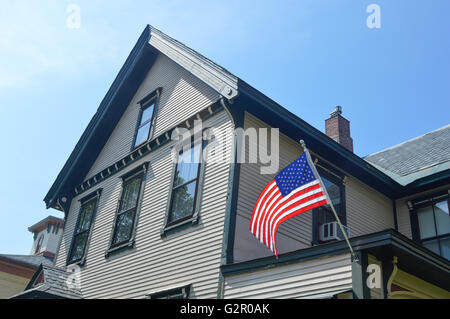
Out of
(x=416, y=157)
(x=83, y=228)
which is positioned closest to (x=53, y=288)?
(x=83, y=228)

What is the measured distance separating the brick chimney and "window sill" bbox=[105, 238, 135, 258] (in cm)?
922

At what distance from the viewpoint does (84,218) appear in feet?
50.6

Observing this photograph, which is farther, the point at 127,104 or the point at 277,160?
the point at 127,104

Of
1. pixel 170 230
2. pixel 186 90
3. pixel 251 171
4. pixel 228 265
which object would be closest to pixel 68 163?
pixel 186 90

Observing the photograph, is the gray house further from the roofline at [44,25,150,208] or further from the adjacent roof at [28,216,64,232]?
the adjacent roof at [28,216,64,232]

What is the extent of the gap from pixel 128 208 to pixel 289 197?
647cm

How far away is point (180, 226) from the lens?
34.6 feet

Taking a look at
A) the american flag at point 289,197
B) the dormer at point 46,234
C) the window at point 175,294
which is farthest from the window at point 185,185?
the dormer at point 46,234

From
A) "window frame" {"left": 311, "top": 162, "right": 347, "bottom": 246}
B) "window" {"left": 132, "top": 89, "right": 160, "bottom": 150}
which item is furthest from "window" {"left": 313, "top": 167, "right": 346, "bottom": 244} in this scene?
"window" {"left": 132, "top": 89, "right": 160, "bottom": 150}

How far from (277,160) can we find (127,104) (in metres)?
7.22

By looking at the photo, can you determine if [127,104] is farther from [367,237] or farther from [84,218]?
[367,237]

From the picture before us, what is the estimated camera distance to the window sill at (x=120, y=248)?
12.0 meters

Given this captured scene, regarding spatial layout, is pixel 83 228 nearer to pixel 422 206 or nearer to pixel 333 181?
pixel 333 181

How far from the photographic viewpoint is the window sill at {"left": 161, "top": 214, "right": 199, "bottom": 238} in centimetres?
1017
